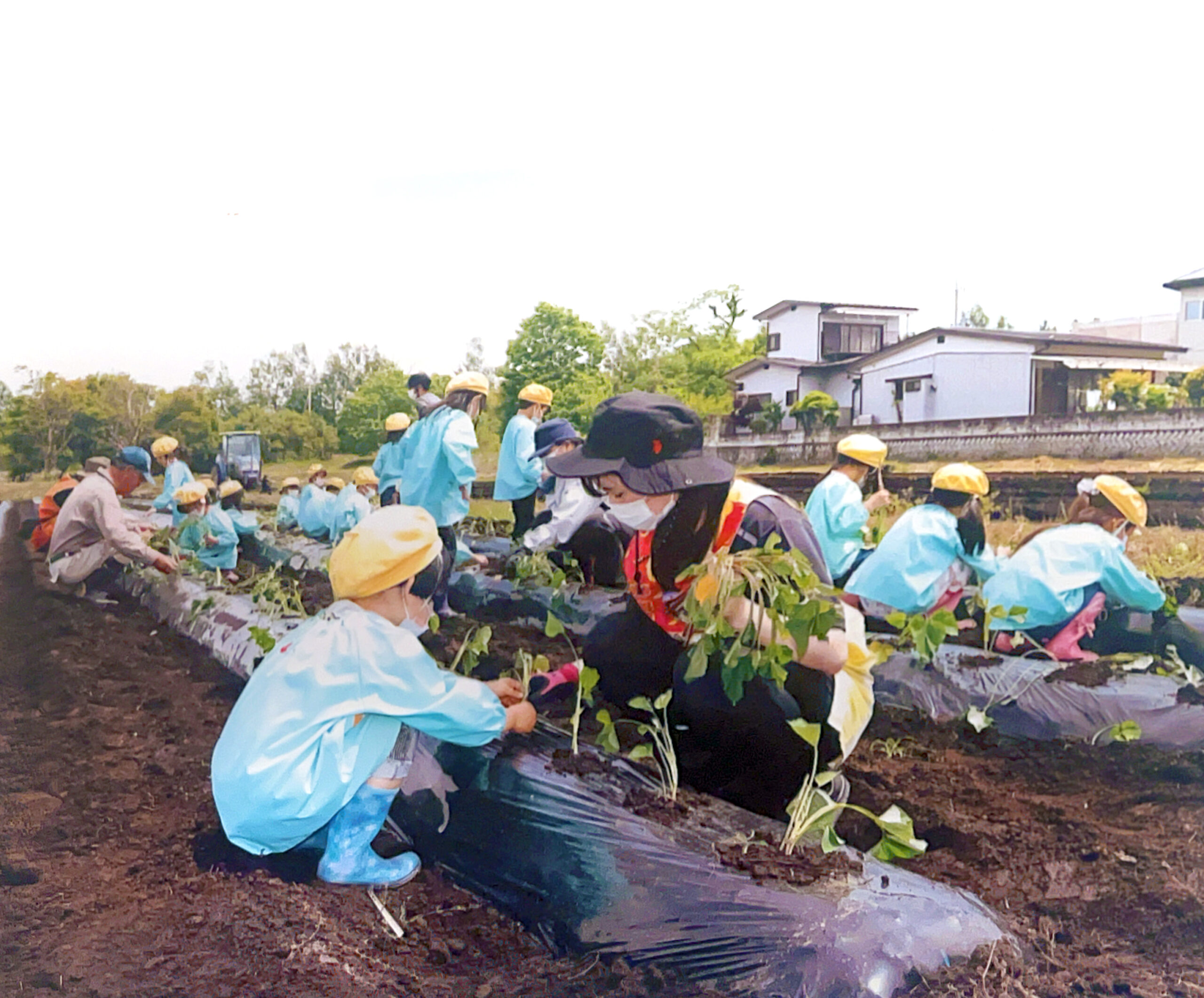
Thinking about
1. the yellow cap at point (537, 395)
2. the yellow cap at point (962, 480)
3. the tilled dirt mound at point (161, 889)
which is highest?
the yellow cap at point (537, 395)

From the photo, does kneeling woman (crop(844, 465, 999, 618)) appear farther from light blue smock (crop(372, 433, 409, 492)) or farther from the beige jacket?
the beige jacket

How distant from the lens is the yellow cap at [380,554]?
110 inches

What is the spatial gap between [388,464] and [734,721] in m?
1.36

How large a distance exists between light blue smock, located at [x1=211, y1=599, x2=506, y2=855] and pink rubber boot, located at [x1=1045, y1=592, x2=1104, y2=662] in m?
1.86

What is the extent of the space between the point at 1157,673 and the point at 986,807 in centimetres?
70

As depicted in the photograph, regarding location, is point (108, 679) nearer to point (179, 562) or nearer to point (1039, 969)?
point (179, 562)

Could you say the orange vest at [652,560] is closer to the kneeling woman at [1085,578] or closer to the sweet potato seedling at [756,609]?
the sweet potato seedling at [756,609]

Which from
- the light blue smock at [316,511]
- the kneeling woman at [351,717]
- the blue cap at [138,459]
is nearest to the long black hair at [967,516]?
the kneeling woman at [351,717]

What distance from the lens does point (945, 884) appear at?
2609 mm

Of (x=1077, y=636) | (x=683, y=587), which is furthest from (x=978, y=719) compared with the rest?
(x=683, y=587)

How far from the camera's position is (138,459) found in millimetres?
3240

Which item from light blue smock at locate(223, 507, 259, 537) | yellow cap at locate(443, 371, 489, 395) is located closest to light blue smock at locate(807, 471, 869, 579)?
yellow cap at locate(443, 371, 489, 395)

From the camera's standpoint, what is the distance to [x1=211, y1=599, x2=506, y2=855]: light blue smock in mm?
2727

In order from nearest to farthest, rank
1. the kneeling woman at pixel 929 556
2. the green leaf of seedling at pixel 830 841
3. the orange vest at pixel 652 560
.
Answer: the green leaf of seedling at pixel 830 841
the orange vest at pixel 652 560
the kneeling woman at pixel 929 556
